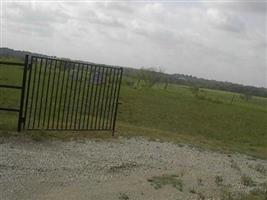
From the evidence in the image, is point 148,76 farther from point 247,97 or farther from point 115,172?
point 115,172

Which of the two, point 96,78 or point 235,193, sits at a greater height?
point 96,78

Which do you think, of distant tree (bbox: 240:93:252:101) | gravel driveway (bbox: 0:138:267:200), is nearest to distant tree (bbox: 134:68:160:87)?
distant tree (bbox: 240:93:252:101)

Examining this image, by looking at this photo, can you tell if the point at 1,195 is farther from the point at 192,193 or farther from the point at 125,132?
the point at 125,132

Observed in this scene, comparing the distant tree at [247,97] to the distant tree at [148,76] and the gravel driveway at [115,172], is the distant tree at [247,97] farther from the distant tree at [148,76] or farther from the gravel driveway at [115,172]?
the gravel driveway at [115,172]

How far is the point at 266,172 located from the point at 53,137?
4.98m

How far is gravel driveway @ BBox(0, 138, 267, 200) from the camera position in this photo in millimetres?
7229

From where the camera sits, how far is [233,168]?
36.4ft

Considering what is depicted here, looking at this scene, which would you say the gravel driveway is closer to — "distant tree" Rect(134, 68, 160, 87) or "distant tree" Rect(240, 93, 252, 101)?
"distant tree" Rect(134, 68, 160, 87)

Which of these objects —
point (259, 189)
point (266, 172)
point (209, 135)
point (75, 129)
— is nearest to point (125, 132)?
point (75, 129)

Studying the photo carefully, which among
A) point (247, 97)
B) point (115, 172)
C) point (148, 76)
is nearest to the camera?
point (115, 172)

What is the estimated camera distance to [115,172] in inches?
346

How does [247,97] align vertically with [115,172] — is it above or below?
below

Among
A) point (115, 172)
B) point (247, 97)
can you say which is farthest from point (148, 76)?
point (115, 172)

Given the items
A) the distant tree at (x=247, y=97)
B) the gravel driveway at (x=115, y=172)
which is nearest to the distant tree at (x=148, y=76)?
the distant tree at (x=247, y=97)
